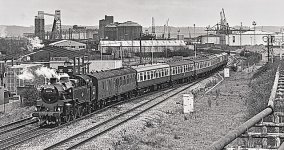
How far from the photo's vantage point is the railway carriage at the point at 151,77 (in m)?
41.3

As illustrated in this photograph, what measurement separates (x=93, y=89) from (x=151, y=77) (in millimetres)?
15221

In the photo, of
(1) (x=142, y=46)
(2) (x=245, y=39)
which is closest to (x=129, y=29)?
(2) (x=245, y=39)

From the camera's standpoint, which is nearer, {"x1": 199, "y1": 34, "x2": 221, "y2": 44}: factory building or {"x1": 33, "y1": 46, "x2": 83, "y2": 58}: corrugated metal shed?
{"x1": 33, "y1": 46, "x2": 83, "y2": 58}: corrugated metal shed

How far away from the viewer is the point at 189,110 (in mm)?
28453

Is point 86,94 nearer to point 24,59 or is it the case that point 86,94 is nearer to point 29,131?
point 29,131

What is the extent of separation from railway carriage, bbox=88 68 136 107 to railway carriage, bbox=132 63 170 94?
6.18 feet

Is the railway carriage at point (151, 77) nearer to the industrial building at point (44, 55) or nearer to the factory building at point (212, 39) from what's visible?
the industrial building at point (44, 55)

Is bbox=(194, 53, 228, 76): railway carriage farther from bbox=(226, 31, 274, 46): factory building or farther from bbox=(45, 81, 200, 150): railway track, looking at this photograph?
bbox=(226, 31, 274, 46): factory building

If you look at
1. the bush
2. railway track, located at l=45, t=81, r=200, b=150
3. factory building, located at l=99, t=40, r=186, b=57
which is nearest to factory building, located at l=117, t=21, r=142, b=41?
factory building, located at l=99, t=40, r=186, b=57

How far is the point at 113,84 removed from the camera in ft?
110

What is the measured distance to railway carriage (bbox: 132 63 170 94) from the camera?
1628 inches

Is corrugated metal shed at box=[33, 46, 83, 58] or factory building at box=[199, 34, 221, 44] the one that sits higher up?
factory building at box=[199, 34, 221, 44]

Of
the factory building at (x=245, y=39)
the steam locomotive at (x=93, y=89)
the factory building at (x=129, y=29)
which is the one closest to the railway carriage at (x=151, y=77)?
the steam locomotive at (x=93, y=89)

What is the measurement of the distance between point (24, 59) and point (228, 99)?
41.2 meters
